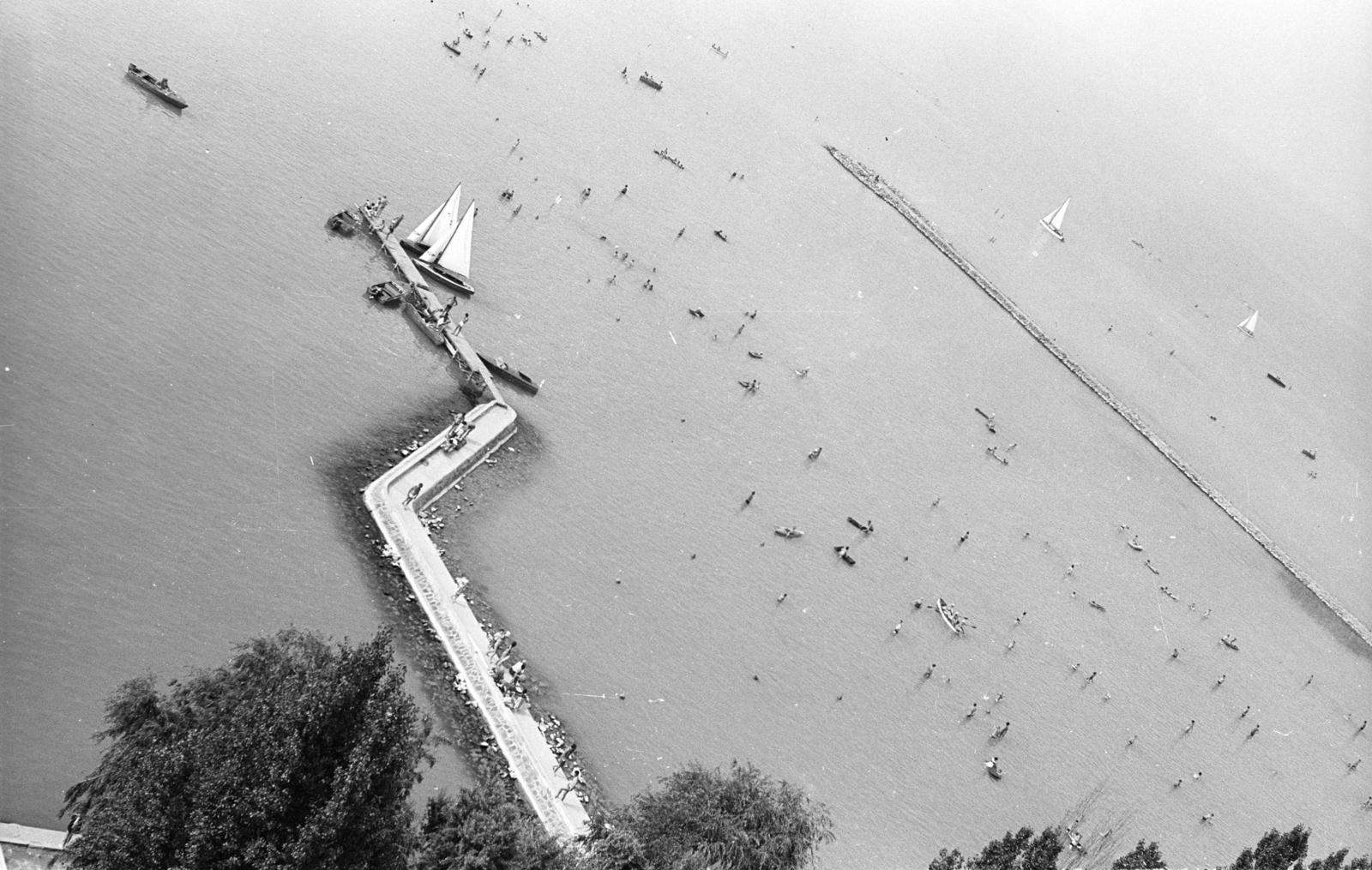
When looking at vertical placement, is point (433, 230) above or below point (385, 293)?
above

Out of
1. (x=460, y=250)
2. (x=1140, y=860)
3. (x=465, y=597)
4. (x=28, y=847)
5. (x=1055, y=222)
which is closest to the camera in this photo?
→ (x=28, y=847)

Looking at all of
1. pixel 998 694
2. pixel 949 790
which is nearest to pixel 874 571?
pixel 998 694

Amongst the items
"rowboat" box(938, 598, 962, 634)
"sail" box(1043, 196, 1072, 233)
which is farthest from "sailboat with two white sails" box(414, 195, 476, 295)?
"sail" box(1043, 196, 1072, 233)

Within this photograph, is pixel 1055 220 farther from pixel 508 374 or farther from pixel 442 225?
pixel 508 374

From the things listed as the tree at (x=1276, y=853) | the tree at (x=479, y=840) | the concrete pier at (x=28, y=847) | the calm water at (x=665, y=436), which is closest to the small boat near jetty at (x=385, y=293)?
the calm water at (x=665, y=436)

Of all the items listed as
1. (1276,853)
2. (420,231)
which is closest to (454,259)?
(420,231)

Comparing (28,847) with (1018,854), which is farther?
(1018,854)
